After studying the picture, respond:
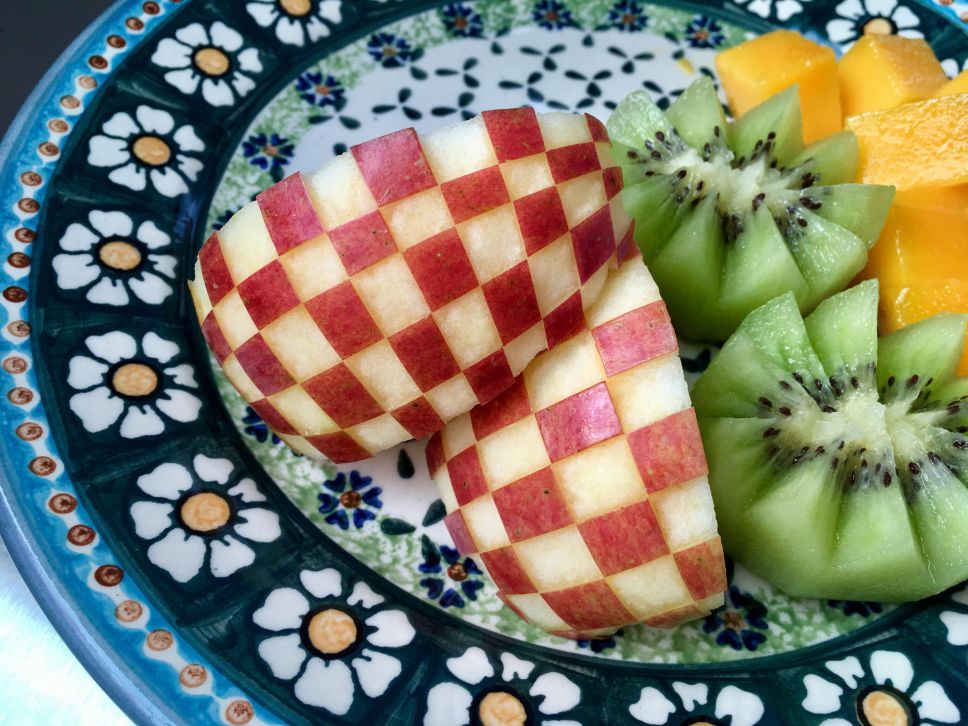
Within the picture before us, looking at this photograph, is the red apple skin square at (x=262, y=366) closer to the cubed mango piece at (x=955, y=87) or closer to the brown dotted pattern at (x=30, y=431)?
the brown dotted pattern at (x=30, y=431)

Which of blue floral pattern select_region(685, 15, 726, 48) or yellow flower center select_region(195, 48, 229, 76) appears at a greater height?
blue floral pattern select_region(685, 15, 726, 48)

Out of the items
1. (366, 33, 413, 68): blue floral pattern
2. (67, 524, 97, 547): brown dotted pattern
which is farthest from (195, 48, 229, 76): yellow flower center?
(67, 524, 97, 547): brown dotted pattern

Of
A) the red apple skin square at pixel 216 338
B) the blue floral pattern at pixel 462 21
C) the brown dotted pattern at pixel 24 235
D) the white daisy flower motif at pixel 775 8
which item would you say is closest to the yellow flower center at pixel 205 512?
the red apple skin square at pixel 216 338

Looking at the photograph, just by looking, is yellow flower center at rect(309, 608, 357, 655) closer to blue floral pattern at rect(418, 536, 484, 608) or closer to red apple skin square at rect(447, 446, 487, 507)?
blue floral pattern at rect(418, 536, 484, 608)

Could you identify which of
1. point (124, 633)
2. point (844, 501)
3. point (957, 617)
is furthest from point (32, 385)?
point (957, 617)

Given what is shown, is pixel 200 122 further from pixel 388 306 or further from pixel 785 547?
pixel 785 547

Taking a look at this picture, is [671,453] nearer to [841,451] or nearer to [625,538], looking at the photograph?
→ [625,538]
